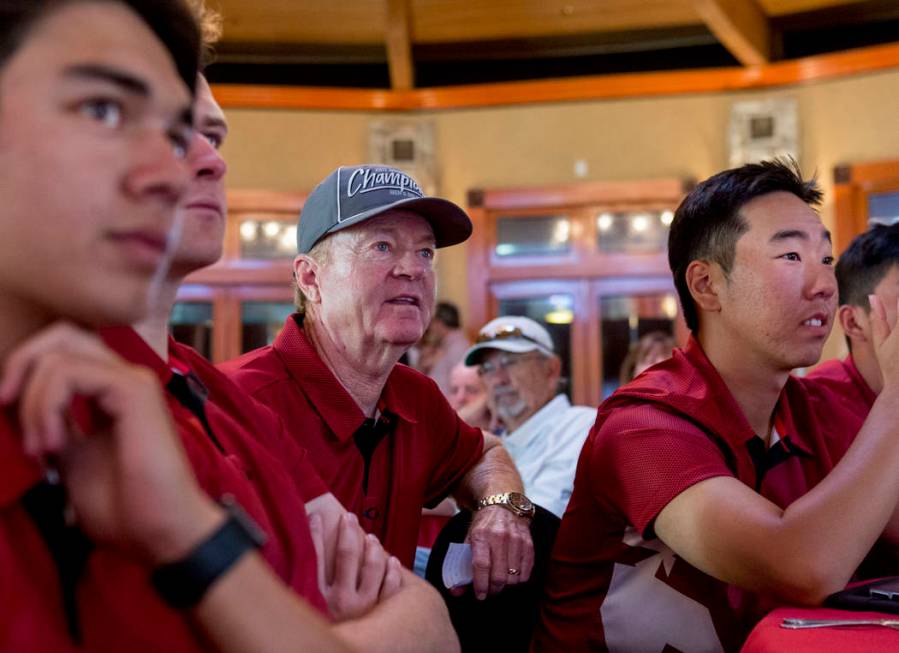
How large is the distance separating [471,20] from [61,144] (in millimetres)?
7357

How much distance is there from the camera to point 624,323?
7.54 meters

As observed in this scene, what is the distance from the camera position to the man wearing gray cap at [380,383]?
1.85 m

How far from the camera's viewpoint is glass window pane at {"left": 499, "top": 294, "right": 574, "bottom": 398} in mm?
7598

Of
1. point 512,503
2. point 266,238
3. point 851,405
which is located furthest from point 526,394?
point 266,238

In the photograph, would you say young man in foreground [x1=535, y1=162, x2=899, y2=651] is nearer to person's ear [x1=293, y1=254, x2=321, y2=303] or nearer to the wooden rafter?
person's ear [x1=293, y1=254, x2=321, y2=303]

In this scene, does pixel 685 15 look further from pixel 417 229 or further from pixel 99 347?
pixel 99 347

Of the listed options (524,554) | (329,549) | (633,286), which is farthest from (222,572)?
(633,286)

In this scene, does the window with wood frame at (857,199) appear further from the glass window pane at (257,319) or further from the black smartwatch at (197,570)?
the black smartwatch at (197,570)

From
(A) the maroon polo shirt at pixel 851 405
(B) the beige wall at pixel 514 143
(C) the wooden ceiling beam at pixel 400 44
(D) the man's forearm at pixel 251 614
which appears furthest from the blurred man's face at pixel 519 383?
(C) the wooden ceiling beam at pixel 400 44

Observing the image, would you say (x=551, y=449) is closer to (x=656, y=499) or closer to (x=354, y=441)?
(x=354, y=441)

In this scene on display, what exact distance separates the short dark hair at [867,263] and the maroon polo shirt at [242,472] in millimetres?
1853

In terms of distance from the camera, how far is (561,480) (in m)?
3.03

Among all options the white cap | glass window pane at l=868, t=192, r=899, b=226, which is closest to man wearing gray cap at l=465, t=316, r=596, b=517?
the white cap

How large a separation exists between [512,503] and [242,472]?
3.11ft
